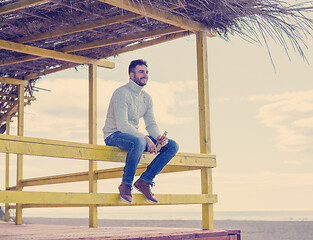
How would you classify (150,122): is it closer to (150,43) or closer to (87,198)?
(87,198)

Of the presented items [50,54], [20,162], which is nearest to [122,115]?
[50,54]

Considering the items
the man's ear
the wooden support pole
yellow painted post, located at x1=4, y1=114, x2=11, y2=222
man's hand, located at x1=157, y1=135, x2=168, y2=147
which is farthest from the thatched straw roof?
yellow painted post, located at x1=4, y1=114, x2=11, y2=222

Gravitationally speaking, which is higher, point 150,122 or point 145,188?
point 150,122

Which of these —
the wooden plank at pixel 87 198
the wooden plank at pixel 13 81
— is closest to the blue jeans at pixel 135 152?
the wooden plank at pixel 87 198

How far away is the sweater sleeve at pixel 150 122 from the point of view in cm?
597

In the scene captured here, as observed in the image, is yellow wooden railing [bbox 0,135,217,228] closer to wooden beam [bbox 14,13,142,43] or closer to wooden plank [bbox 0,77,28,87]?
wooden beam [bbox 14,13,142,43]

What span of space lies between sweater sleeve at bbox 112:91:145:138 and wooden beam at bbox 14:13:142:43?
1.45 m

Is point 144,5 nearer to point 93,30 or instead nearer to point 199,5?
point 199,5

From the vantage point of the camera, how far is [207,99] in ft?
22.6

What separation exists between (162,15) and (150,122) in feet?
4.42

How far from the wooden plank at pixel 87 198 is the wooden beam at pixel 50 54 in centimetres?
333

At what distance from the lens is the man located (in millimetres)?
5480

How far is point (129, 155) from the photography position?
5.45 metres

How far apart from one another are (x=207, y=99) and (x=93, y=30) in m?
1.99
